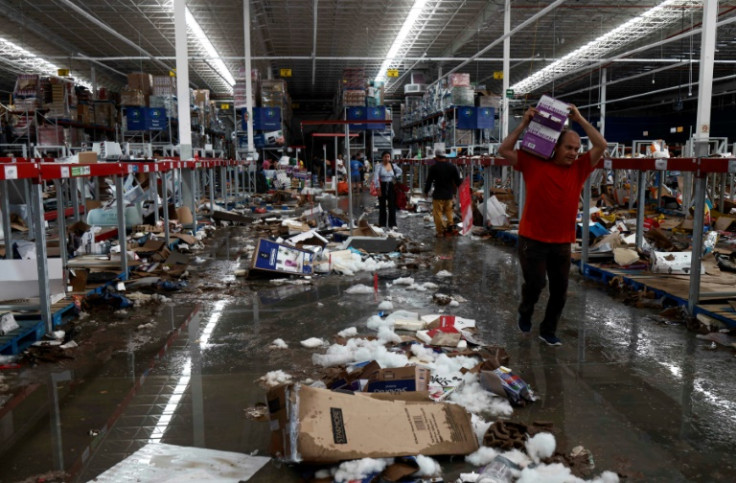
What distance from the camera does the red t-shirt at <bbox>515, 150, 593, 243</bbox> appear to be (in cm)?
449

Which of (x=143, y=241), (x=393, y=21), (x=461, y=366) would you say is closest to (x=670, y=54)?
(x=393, y=21)

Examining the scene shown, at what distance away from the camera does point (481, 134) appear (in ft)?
68.9

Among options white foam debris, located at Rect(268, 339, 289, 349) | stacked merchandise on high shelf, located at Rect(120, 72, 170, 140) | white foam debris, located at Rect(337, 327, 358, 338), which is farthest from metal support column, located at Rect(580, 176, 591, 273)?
stacked merchandise on high shelf, located at Rect(120, 72, 170, 140)

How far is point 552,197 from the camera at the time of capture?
448 centimetres

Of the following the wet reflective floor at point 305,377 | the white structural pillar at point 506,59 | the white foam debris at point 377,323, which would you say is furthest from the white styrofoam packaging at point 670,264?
the white structural pillar at point 506,59

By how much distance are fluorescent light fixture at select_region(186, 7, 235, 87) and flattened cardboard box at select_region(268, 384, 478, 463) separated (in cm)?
1706

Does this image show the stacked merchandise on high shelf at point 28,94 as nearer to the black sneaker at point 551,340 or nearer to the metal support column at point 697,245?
the black sneaker at point 551,340

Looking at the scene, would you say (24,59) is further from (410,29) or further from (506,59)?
(506,59)

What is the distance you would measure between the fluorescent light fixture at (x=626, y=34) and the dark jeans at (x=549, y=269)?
15255 millimetres

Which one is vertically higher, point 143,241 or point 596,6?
point 596,6

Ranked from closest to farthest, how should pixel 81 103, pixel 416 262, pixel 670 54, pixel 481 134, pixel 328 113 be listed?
pixel 416 262 < pixel 81 103 < pixel 481 134 < pixel 670 54 < pixel 328 113

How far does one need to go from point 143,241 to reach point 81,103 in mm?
12506

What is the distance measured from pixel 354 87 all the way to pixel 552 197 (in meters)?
20.2

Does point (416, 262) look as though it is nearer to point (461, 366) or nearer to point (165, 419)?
point (461, 366)
